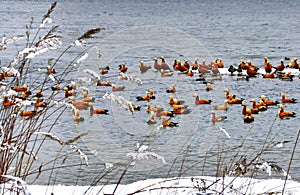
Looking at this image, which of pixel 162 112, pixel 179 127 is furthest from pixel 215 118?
pixel 162 112

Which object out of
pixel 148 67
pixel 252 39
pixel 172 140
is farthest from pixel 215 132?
pixel 252 39

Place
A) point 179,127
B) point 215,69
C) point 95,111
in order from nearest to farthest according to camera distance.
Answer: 1. point 179,127
2. point 95,111
3. point 215,69

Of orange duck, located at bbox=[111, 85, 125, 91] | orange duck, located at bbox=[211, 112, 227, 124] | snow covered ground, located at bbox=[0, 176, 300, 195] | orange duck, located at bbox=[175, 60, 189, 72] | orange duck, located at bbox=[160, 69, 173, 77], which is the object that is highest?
snow covered ground, located at bbox=[0, 176, 300, 195]

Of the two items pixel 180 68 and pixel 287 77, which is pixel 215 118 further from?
pixel 287 77

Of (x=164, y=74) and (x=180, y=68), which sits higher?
(x=180, y=68)

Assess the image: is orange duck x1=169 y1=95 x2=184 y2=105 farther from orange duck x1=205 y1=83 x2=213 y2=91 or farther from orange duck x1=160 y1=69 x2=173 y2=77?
orange duck x1=160 y1=69 x2=173 y2=77

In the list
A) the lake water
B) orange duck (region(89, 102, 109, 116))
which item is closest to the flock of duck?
orange duck (region(89, 102, 109, 116))

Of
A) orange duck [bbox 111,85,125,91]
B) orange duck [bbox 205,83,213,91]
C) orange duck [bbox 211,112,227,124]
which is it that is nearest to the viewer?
orange duck [bbox 211,112,227,124]

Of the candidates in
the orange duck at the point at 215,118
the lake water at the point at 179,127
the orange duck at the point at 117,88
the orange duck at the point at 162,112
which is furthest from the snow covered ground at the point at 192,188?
the orange duck at the point at 117,88

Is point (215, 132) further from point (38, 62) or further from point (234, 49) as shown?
point (234, 49)

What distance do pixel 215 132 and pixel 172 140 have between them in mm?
928

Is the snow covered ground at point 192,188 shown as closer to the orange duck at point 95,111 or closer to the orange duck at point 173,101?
the orange duck at point 95,111

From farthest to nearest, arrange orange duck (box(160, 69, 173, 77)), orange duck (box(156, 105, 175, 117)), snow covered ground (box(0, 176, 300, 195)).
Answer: orange duck (box(160, 69, 173, 77)), orange duck (box(156, 105, 175, 117)), snow covered ground (box(0, 176, 300, 195))

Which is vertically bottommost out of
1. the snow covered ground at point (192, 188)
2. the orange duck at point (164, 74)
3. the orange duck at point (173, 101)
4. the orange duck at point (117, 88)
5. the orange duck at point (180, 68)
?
→ the orange duck at point (164, 74)
